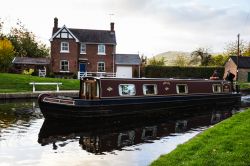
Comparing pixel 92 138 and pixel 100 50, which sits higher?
pixel 100 50

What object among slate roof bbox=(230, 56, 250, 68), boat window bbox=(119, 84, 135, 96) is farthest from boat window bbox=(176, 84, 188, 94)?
slate roof bbox=(230, 56, 250, 68)

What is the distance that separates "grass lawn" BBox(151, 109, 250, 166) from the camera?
9539 millimetres

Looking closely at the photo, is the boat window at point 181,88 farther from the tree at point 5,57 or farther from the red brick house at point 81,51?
the tree at point 5,57

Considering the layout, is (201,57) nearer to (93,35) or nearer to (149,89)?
(93,35)

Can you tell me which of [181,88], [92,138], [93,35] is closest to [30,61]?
[93,35]

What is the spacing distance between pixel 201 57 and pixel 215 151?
2924 inches

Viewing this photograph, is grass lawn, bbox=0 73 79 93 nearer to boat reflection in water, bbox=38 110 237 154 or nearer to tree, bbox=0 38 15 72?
tree, bbox=0 38 15 72

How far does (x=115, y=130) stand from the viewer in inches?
674

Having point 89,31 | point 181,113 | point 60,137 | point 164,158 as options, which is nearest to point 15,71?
point 89,31

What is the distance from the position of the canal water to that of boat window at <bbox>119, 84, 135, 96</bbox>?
1546mm

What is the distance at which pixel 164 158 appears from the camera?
10539mm

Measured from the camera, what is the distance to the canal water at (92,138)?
38.9 feet

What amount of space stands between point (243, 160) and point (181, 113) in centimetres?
1385

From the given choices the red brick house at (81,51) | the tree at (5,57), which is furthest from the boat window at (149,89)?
the tree at (5,57)
